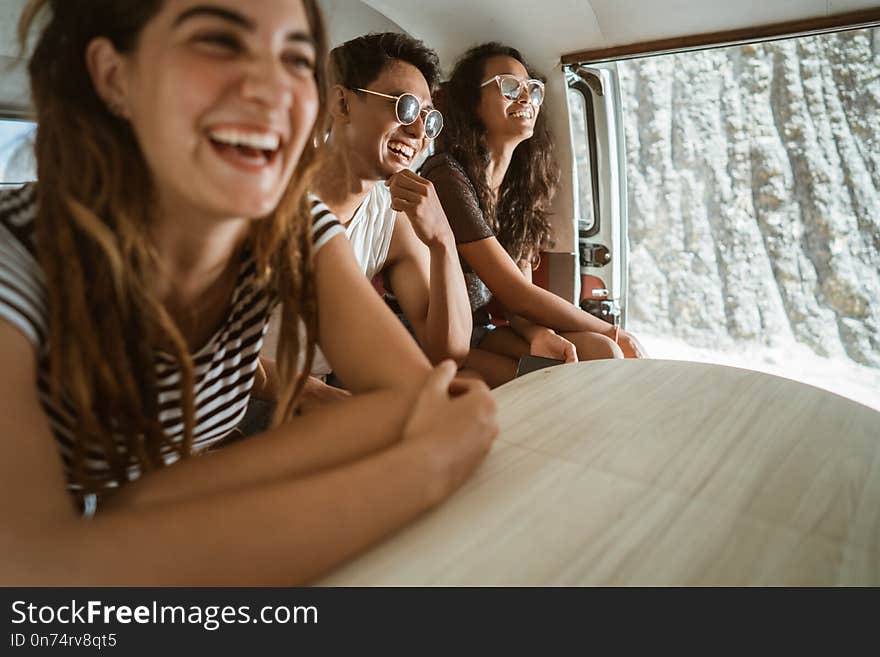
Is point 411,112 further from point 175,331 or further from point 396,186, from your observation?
point 175,331

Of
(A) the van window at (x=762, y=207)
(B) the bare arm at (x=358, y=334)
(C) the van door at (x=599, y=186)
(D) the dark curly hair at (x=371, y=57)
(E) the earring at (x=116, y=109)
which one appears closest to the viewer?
(E) the earring at (x=116, y=109)

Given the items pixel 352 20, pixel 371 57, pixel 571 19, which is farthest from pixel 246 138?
pixel 571 19

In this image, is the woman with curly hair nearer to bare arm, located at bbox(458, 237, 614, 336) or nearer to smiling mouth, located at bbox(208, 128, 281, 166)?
bare arm, located at bbox(458, 237, 614, 336)

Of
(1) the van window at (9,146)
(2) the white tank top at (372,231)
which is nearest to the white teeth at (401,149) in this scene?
(2) the white tank top at (372,231)

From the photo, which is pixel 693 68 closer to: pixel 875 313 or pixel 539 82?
pixel 875 313

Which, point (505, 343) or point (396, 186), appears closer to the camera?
point (396, 186)

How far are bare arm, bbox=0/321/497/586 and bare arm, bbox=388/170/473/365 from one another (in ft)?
4.43

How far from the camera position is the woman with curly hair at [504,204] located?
2502mm

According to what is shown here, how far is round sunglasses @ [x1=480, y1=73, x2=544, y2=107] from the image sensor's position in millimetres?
2746

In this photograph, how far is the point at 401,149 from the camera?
2.21m

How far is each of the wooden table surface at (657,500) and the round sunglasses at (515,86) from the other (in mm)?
1934

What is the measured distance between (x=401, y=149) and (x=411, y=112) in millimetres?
142

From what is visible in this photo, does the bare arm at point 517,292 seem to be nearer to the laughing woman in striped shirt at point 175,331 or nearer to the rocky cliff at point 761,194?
the laughing woman in striped shirt at point 175,331

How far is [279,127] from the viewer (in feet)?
2.81
